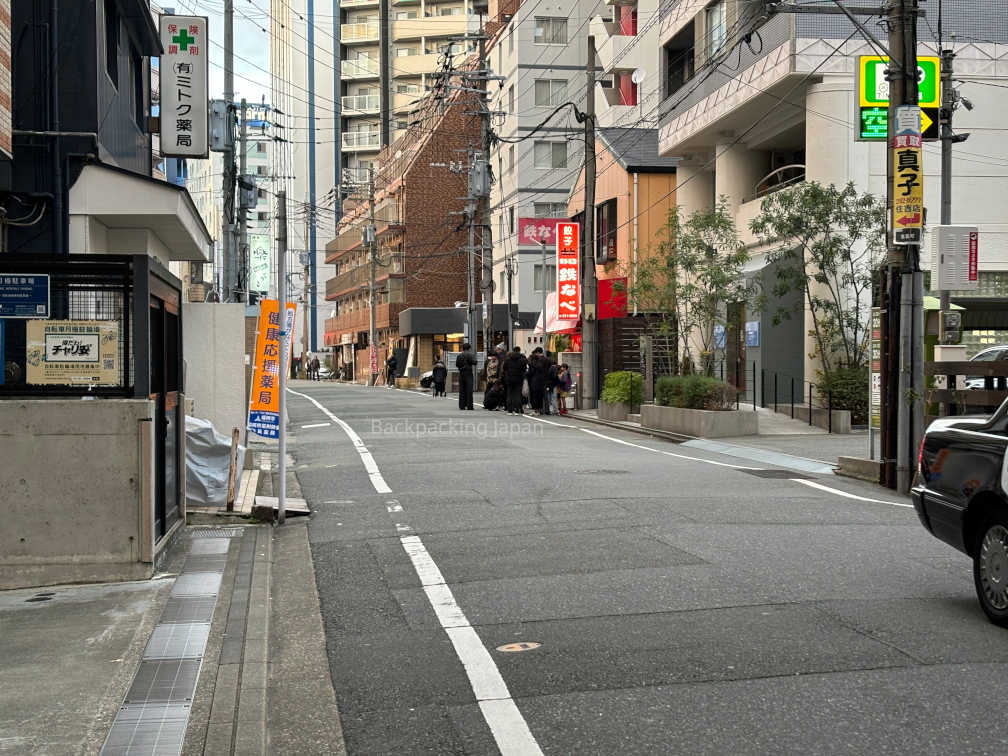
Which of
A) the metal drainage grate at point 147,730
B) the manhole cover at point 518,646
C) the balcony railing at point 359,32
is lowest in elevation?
the metal drainage grate at point 147,730

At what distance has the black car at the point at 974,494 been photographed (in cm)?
641

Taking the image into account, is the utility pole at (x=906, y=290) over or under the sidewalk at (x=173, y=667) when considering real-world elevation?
over

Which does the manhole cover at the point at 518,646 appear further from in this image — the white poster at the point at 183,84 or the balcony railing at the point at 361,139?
the balcony railing at the point at 361,139

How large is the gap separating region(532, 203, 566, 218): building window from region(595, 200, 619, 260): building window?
1632 cm

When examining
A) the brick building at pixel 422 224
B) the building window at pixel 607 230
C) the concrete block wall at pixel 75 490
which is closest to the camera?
the concrete block wall at pixel 75 490

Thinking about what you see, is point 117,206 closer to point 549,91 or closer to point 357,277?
point 549,91

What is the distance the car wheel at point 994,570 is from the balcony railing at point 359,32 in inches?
3674

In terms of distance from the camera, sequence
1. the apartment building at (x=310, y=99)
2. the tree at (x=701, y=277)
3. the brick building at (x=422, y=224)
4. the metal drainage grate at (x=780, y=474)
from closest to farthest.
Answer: the metal drainage grate at (x=780, y=474) < the tree at (x=701, y=277) < the brick building at (x=422, y=224) < the apartment building at (x=310, y=99)

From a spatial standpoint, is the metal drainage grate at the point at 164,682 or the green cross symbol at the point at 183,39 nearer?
the metal drainage grate at the point at 164,682

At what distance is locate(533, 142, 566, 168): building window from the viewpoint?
60781 mm

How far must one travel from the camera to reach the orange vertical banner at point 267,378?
13844mm

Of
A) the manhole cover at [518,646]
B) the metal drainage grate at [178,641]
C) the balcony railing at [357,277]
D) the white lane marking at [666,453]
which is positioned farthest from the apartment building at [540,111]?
the manhole cover at [518,646]

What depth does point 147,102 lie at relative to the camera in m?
21.8

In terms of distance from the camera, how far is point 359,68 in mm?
95625
